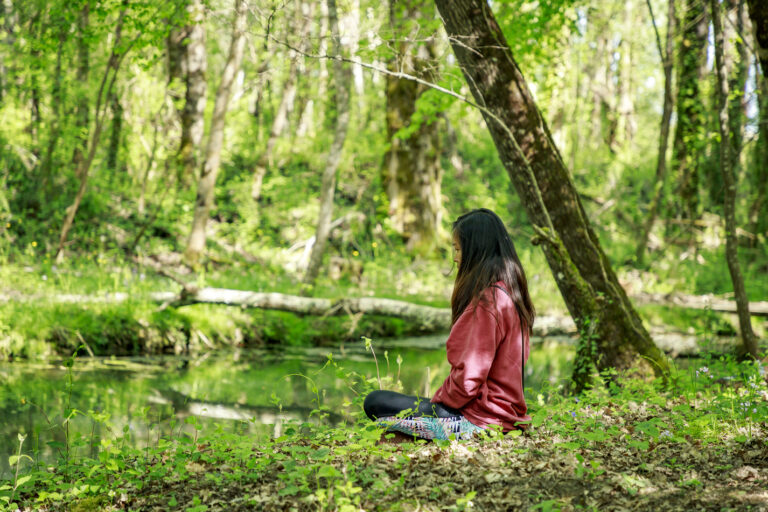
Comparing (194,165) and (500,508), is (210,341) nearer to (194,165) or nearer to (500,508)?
(500,508)

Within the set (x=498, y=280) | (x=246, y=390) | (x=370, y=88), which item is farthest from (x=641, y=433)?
(x=370, y=88)

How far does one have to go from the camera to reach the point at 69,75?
12242mm

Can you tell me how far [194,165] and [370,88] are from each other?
6.64 metres

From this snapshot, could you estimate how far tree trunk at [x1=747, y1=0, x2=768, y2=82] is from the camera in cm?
414

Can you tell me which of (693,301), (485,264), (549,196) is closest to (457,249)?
(485,264)

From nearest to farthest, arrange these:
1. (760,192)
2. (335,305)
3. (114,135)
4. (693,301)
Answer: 1. (335,305)
2. (693,301)
3. (760,192)
4. (114,135)

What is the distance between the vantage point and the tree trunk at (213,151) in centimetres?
1043

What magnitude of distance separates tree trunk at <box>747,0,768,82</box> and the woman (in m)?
2.21

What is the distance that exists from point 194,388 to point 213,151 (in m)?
4.88

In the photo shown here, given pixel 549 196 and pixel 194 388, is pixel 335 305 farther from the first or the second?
pixel 549 196

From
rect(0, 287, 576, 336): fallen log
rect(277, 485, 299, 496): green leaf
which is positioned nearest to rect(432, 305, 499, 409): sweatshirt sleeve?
rect(277, 485, 299, 496): green leaf

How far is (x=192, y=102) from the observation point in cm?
1560

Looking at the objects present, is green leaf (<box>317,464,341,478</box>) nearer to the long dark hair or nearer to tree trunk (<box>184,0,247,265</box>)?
the long dark hair

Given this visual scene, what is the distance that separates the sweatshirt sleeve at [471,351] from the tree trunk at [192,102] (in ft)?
40.8
